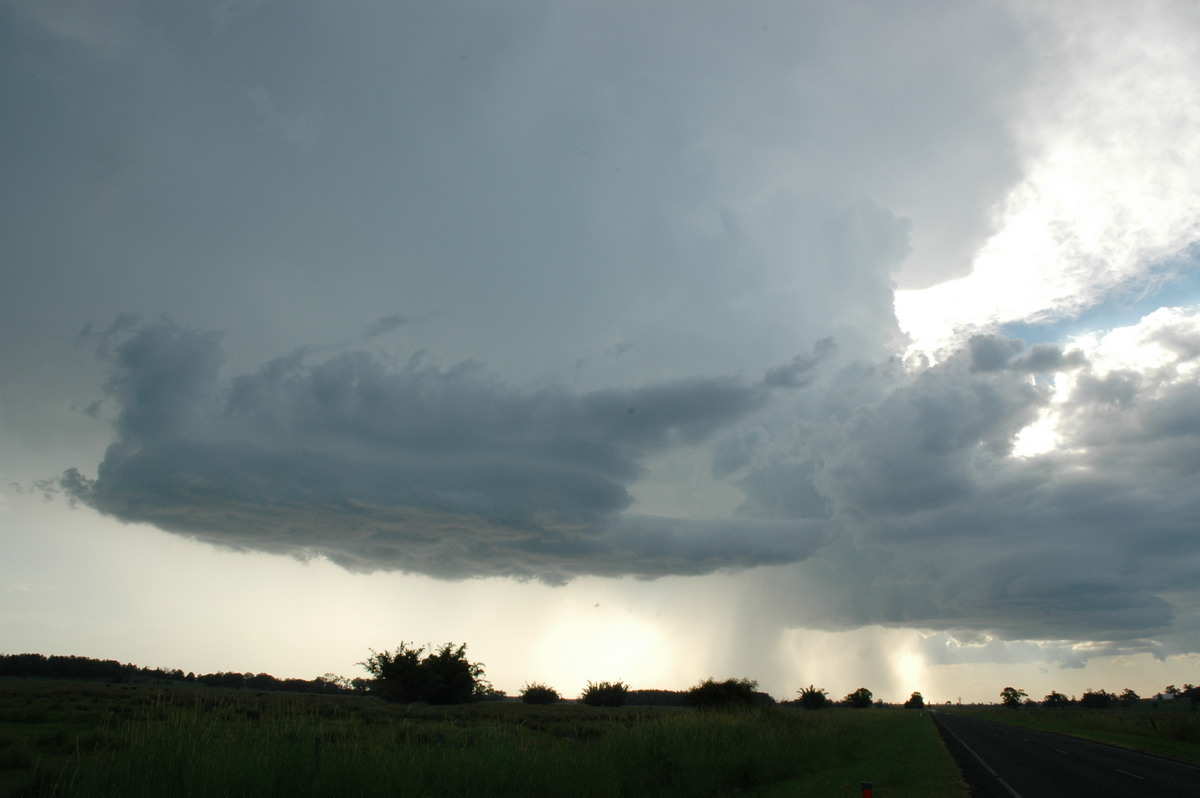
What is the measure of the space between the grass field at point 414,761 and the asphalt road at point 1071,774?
1.69 metres

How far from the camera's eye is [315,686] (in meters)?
169

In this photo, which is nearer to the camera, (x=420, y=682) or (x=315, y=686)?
(x=420, y=682)

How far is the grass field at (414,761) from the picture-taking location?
34.8ft

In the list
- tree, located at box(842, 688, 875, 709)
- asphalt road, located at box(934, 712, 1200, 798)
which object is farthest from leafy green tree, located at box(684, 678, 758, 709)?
tree, located at box(842, 688, 875, 709)

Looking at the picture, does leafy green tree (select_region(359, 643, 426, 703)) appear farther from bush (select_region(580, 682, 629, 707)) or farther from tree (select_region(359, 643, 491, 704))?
bush (select_region(580, 682, 629, 707))

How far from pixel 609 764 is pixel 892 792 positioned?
9.01 m

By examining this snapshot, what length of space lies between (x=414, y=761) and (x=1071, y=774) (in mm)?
25753

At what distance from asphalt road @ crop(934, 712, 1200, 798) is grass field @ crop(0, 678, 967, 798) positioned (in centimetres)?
169

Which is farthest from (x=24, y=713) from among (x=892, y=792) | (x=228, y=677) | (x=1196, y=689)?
(x=1196, y=689)

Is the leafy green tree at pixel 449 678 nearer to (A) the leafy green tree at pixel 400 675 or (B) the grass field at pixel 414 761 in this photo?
(A) the leafy green tree at pixel 400 675

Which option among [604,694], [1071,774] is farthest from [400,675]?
[1071,774]

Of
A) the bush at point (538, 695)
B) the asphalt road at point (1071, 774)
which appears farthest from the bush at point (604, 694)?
the asphalt road at point (1071, 774)

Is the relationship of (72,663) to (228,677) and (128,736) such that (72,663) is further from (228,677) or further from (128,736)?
(128,736)

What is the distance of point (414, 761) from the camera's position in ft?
45.4
